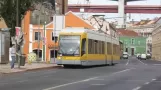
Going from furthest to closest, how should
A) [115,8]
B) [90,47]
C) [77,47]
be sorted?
[115,8] < [90,47] < [77,47]

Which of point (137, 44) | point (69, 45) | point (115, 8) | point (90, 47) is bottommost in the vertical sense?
point (90, 47)

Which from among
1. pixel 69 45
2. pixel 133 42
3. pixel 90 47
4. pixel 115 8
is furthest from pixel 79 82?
pixel 133 42

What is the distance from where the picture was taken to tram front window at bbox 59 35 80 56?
3672cm

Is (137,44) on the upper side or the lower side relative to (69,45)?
upper

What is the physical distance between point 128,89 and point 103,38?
26967mm

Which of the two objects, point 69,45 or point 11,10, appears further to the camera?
point 11,10

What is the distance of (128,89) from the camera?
701 inches

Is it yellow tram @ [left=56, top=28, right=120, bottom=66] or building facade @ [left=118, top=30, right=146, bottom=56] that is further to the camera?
building facade @ [left=118, top=30, right=146, bottom=56]

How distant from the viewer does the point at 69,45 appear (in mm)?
37125

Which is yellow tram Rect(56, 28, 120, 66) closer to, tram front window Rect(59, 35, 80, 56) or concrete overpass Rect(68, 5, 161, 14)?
tram front window Rect(59, 35, 80, 56)

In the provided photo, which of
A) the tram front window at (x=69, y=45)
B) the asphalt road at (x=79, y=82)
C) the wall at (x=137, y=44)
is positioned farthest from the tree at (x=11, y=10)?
the wall at (x=137, y=44)

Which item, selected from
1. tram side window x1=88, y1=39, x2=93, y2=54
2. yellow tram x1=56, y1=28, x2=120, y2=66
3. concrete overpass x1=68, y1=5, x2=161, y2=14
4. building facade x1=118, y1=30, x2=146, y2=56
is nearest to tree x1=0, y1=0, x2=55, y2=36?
yellow tram x1=56, y1=28, x2=120, y2=66

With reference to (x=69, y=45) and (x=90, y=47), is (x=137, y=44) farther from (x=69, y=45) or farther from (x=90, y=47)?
(x=69, y=45)

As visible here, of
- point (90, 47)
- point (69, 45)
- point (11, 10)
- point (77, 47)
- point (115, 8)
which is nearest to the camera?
point (77, 47)
